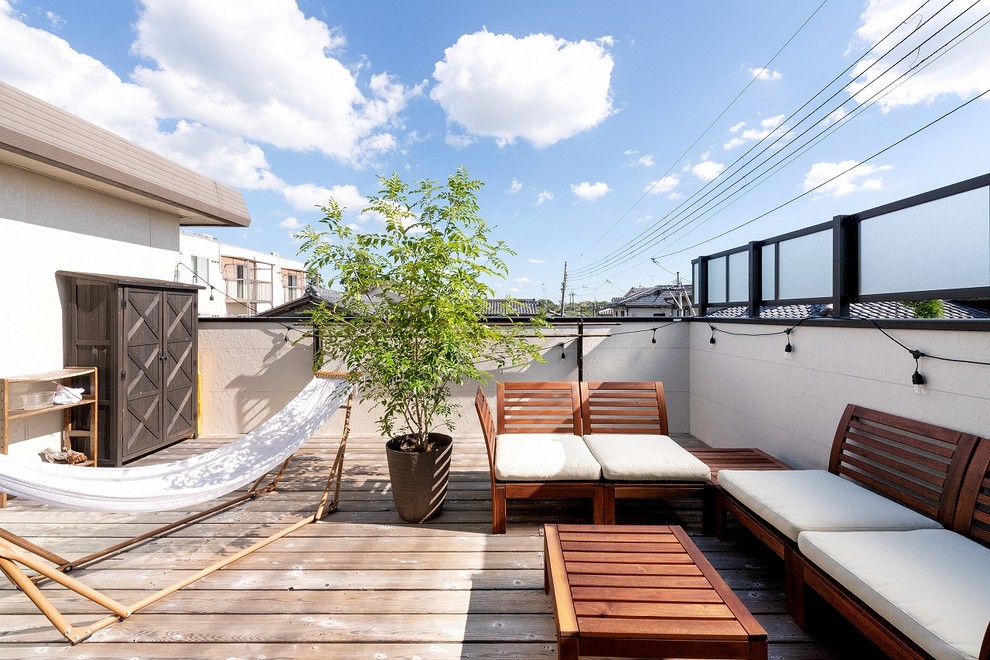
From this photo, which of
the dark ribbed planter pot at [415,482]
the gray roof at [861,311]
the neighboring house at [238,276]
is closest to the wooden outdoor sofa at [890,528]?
the gray roof at [861,311]

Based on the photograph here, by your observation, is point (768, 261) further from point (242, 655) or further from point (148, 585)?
point (148, 585)

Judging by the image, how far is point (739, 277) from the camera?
163 inches

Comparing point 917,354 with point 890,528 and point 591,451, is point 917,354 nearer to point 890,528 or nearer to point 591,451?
point 890,528

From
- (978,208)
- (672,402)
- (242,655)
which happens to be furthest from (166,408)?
(978,208)

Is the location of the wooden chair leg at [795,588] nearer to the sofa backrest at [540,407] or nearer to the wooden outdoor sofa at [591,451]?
the wooden outdoor sofa at [591,451]

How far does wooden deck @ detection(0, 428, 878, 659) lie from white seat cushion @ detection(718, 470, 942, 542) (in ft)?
1.32

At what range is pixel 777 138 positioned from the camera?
Answer: 11.0 m

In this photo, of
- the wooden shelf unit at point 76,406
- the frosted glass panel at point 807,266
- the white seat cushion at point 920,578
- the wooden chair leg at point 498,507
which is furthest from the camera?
the wooden shelf unit at point 76,406

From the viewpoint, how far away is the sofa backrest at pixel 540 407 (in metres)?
3.37

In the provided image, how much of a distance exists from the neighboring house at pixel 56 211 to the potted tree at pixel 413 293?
274 centimetres

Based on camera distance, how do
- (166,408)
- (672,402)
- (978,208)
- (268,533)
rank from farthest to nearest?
(672,402) → (166,408) → (268,533) → (978,208)

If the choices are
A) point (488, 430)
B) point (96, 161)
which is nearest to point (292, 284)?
point (96, 161)

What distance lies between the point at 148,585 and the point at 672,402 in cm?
453

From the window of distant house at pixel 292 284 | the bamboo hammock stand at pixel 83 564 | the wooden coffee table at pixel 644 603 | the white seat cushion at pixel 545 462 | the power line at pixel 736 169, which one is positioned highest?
the power line at pixel 736 169
